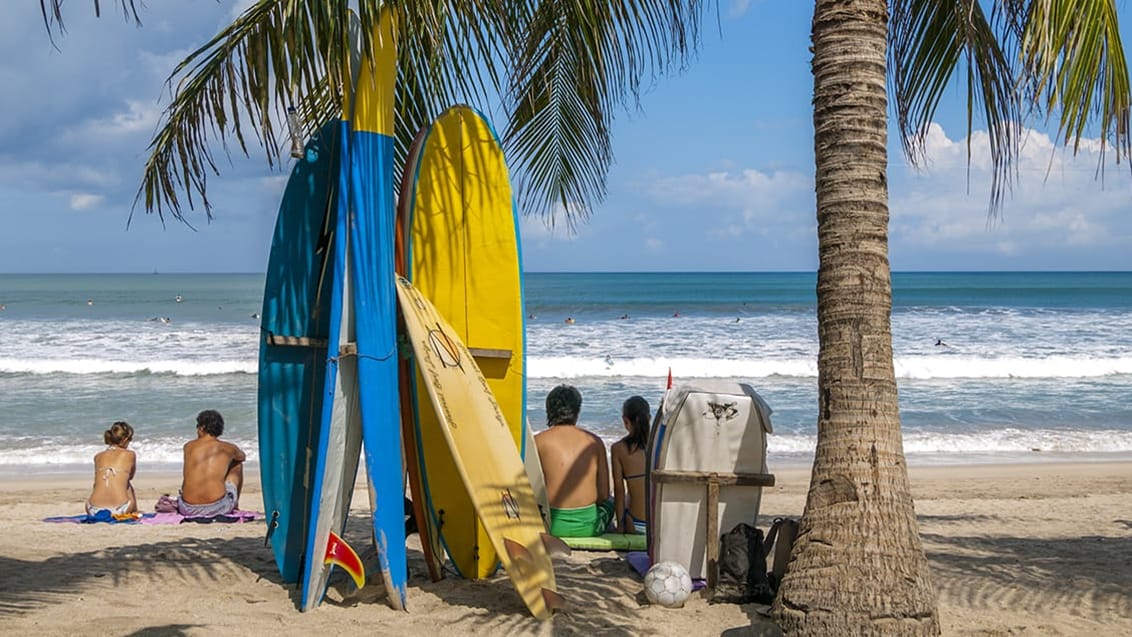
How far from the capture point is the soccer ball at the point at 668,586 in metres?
4.71

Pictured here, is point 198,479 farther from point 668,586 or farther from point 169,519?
point 668,586

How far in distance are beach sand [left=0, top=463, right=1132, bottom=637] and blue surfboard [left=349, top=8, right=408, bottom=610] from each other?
0.41 metres

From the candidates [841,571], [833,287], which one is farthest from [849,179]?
[841,571]

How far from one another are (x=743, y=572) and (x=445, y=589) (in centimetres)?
146

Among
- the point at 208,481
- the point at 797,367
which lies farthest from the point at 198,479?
the point at 797,367

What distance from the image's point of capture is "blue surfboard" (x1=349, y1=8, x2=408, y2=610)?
4.63 m

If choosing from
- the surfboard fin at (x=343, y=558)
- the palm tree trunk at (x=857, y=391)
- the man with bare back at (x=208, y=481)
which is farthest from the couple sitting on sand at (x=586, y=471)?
the man with bare back at (x=208, y=481)

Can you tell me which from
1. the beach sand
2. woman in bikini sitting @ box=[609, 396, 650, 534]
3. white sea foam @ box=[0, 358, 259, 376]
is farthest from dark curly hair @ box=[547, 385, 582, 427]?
white sea foam @ box=[0, 358, 259, 376]

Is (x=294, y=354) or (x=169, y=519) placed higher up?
(x=294, y=354)

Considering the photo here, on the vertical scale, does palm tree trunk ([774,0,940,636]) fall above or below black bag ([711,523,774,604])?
above

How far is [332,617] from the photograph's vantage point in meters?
4.61

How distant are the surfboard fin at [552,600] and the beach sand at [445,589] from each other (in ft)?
0.17

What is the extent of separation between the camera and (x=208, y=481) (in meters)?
7.36

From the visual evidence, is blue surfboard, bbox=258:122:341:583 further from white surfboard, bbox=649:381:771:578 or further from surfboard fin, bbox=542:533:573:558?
white surfboard, bbox=649:381:771:578
